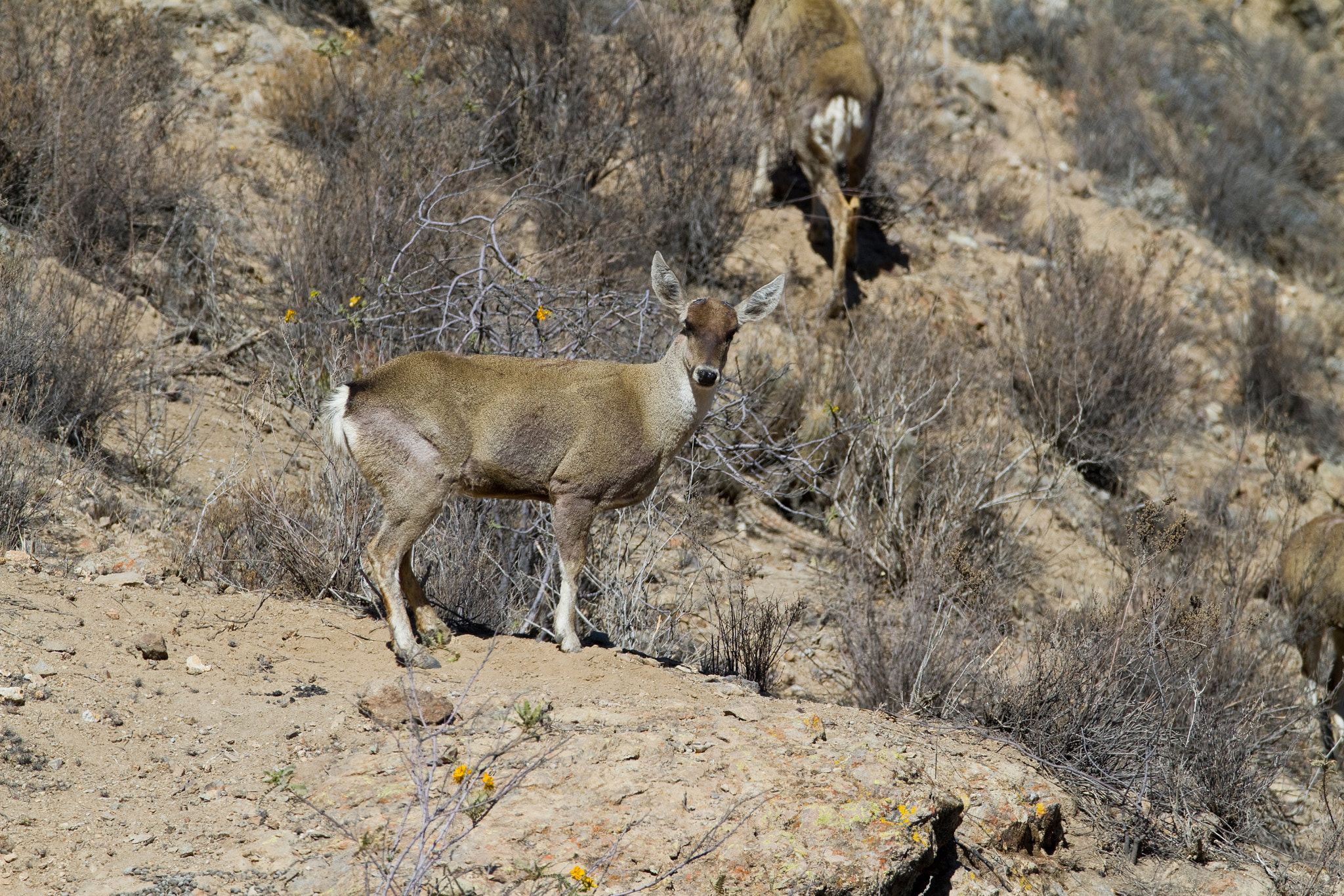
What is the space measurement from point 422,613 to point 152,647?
122cm

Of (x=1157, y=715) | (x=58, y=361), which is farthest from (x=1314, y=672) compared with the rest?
(x=58, y=361)

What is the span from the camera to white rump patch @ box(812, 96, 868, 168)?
11.6 m

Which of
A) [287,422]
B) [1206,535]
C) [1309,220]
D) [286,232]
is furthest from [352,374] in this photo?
[1309,220]

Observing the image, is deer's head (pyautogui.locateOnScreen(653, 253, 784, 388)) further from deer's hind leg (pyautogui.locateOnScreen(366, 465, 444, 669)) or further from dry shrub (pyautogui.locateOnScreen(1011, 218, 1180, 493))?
dry shrub (pyautogui.locateOnScreen(1011, 218, 1180, 493))

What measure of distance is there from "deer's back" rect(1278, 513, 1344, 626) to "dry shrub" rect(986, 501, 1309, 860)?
1.01m

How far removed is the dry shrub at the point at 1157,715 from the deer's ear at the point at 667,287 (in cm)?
278

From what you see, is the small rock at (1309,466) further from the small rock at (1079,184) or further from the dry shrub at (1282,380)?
the small rock at (1079,184)

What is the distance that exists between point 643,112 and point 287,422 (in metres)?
4.86

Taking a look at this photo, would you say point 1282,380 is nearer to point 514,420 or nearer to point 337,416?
point 514,420

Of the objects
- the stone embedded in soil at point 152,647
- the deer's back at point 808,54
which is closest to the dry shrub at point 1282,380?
the deer's back at point 808,54

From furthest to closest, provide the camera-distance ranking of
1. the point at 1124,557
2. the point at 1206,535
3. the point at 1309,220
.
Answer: the point at 1309,220 < the point at 1206,535 < the point at 1124,557

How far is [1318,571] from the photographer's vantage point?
888 cm

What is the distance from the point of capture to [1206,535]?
10.8 meters

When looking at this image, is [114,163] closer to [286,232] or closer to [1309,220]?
[286,232]
